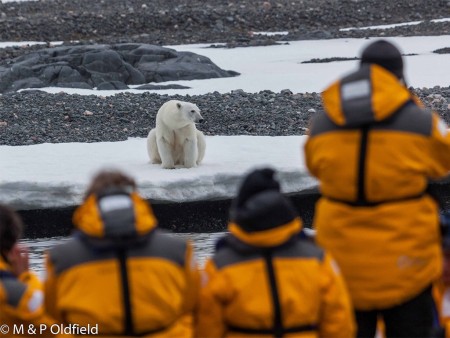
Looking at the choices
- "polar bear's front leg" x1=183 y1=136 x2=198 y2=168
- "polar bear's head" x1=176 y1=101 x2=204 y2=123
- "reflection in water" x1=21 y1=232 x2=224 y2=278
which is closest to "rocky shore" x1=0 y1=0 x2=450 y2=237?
"reflection in water" x1=21 y1=232 x2=224 y2=278

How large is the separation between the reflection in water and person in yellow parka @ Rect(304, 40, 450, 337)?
3.12 meters

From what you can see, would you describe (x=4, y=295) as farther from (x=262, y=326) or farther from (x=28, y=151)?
(x=28, y=151)

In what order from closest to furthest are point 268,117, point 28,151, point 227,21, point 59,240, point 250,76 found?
1. point 59,240
2. point 28,151
3. point 268,117
4. point 250,76
5. point 227,21

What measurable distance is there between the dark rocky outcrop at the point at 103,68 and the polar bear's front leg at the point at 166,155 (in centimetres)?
829

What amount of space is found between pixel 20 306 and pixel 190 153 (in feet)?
18.0

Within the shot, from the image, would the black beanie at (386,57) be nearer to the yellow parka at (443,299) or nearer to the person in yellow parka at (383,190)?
the person in yellow parka at (383,190)

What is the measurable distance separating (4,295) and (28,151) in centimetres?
628

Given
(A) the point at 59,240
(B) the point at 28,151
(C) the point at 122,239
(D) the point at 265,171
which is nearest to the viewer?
(C) the point at 122,239

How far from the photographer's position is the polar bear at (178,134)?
8906mm

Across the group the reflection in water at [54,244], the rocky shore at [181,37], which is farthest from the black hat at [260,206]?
the rocky shore at [181,37]

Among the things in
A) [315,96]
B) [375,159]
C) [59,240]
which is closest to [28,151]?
[59,240]

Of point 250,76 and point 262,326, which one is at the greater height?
point 262,326

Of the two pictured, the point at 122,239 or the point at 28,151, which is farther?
the point at 28,151

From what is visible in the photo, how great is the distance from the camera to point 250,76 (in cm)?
1912
